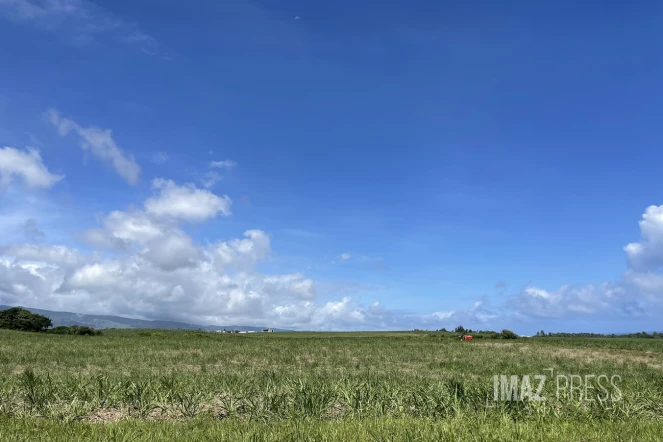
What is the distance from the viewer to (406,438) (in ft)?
25.2

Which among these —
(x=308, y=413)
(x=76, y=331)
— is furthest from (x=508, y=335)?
(x=308, y=413)

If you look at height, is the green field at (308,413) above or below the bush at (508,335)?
above

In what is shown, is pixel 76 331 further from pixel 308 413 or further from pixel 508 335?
pixel 508 335

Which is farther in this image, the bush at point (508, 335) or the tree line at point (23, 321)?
the bush at point (508, 335)

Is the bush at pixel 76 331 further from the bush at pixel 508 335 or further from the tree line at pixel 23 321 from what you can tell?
the bush at pixel 508 335

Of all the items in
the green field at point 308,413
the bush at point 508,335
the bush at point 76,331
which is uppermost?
the green field at point 308,413

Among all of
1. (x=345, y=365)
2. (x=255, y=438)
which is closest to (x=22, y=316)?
(x=345, y=365)

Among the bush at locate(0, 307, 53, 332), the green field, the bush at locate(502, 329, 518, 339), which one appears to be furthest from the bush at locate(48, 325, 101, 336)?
the bush at locate(502, 329, 518, 339)

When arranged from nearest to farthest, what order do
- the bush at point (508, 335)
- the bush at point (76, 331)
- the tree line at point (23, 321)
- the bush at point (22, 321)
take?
the bush at point (76, 331)
the tree line at point (23, 321)
the bush at point (22, 321)
the bush at point (508, 335)

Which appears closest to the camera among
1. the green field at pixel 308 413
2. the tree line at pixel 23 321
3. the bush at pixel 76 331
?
the green field at pixel 308 413

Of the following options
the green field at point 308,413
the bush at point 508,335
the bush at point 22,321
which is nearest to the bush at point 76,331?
the bush at point 22,321

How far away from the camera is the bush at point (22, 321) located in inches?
3180

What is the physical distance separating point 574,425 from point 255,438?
21.7ft

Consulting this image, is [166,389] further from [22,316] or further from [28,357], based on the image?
[22,316]
